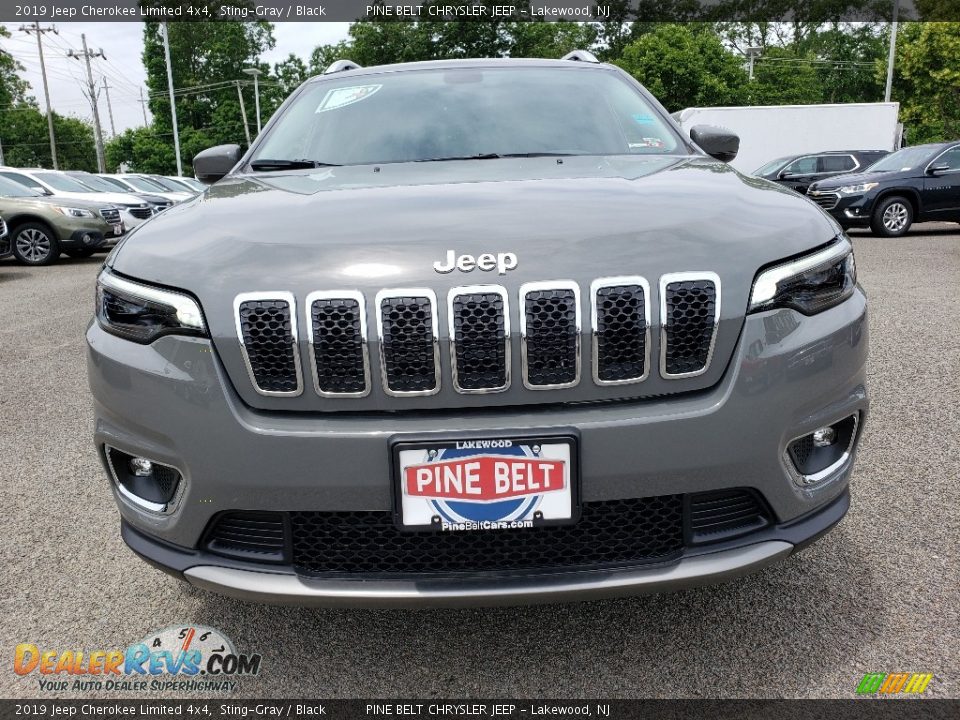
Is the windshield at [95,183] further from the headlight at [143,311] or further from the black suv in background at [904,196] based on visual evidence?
the headlight at [143,311]

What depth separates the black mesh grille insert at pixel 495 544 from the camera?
175cm

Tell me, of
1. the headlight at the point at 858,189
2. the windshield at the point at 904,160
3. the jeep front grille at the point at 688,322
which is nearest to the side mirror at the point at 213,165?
the jeep front grille at the point at 688,322

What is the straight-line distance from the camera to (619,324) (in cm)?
167

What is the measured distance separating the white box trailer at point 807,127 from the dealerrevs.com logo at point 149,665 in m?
21.8

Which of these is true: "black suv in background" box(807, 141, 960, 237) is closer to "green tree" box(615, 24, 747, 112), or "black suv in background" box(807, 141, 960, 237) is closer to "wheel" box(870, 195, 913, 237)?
"wheel" box(870, 195, 913, 237)

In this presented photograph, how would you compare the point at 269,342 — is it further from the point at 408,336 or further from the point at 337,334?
the point at 408,336

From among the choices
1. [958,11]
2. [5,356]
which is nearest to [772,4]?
[958,11]

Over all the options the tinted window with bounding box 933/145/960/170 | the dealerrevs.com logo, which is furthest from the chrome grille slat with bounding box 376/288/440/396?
the tinted window with bounding box 933/145/960/170

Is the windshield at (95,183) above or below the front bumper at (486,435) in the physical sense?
below

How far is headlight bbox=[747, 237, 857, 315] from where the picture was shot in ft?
5.80

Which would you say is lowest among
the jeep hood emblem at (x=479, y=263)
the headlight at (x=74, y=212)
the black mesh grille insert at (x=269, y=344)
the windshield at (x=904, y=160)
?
the headlight at (x=74, y=212)

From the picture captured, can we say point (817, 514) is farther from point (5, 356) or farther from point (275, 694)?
point (5, 356)

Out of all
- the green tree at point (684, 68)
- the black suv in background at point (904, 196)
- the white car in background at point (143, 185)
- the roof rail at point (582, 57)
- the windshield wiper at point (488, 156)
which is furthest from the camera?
the green tree at point (684, 68)

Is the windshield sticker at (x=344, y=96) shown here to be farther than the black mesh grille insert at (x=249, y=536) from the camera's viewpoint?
Yes
